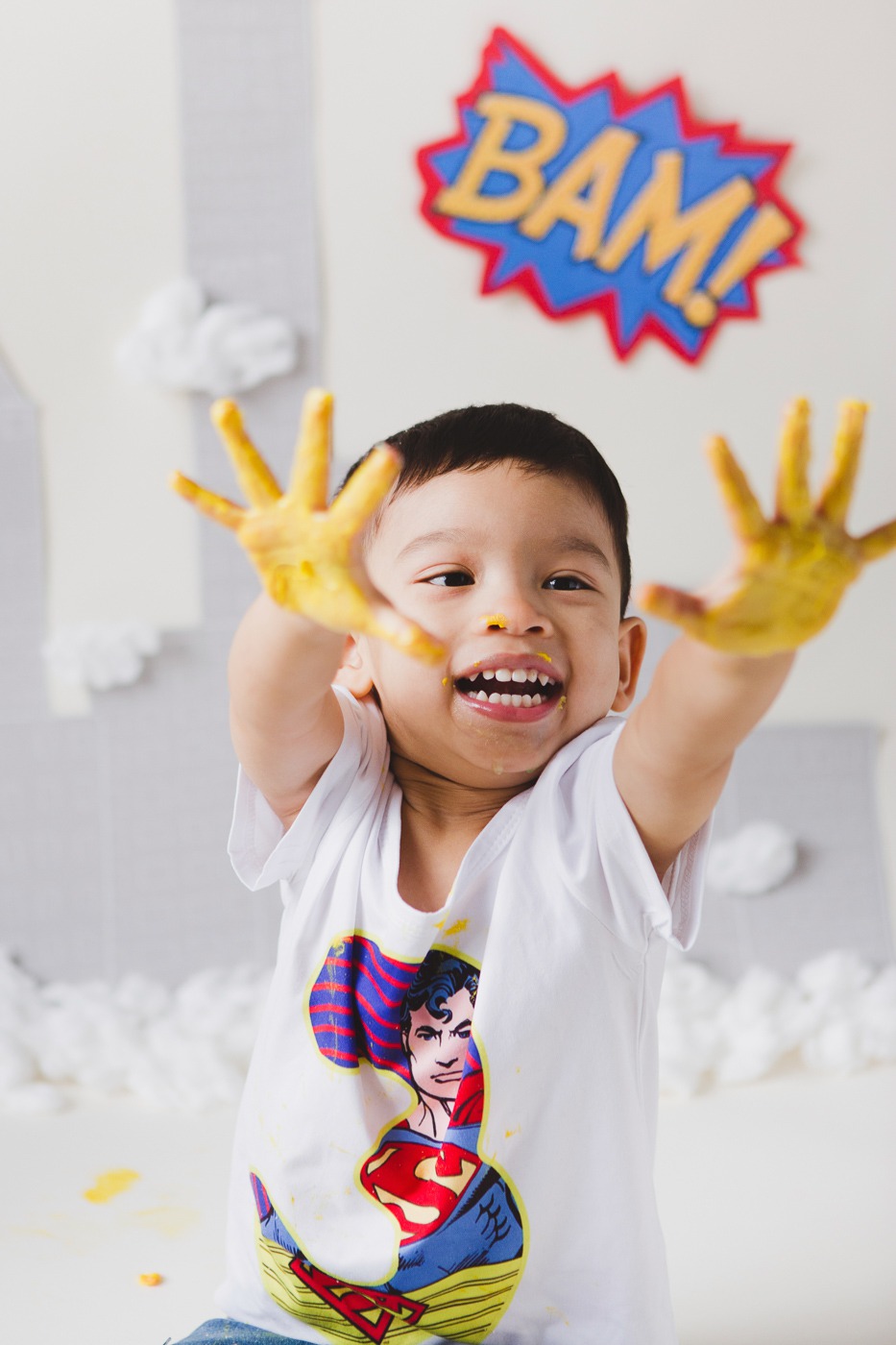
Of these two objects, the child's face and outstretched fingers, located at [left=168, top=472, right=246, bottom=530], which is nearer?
outstretched fingers, located at [left=168, top=472, right=246, bottom=530]

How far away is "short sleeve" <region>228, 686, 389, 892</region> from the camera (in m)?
0.71

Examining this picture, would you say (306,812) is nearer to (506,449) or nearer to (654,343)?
(506,449)

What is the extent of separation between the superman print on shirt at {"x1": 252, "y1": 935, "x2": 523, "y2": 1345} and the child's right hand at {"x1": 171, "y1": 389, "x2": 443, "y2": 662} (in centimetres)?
23

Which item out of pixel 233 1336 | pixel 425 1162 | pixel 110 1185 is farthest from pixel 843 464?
pixel 110 1185

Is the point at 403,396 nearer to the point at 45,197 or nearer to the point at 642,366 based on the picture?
the point at 642,366

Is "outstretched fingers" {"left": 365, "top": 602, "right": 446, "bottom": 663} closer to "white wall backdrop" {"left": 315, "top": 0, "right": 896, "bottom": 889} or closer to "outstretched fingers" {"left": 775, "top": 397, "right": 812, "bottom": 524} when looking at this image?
"outstretched fingers" {"left": 775, "top": 397, "right": 812, "bottom": 524}

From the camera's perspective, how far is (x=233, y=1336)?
0.73m

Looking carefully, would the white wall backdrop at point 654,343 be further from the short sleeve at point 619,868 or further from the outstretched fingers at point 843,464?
the outstretched fingers at point 843,464

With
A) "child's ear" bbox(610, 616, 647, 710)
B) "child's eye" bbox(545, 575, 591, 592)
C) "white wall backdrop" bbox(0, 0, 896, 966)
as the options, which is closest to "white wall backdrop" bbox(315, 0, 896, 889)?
"white wall backdrop" bbox(0, 0, 896, 966)

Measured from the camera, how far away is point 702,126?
156 cm

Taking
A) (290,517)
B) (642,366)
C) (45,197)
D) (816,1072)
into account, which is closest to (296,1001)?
(290,517)

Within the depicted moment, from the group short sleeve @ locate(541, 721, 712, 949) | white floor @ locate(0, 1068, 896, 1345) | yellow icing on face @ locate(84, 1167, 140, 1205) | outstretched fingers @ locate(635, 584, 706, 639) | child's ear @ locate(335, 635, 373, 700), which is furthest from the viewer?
yellow icing on face @ locate(84, 1167, 140, 1205)

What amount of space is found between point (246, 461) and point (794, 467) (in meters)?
0.22

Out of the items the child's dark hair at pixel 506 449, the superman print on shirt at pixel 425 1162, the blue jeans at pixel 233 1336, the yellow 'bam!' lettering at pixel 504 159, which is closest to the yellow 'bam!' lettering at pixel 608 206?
the yellow 'bam!' lettering at pixel 504 159
